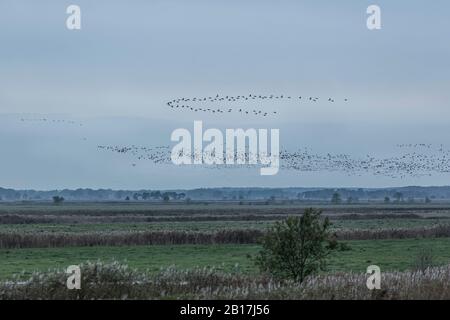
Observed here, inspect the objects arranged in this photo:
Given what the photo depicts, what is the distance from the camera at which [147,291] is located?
2108 cm

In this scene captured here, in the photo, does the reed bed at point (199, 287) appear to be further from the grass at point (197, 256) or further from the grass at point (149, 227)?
the grass at point (149, 227)

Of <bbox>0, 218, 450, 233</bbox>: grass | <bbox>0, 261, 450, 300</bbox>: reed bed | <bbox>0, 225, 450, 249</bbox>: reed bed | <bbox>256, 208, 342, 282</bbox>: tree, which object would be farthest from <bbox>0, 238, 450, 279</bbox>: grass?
<bbox>0, 218, 450, 233</bbox>: grass

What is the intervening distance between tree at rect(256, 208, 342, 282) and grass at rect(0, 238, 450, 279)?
46.5ft

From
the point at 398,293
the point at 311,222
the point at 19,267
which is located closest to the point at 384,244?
the point at 19,267

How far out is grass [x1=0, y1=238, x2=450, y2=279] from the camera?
41.3 m

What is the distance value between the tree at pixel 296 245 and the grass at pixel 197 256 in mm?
14179

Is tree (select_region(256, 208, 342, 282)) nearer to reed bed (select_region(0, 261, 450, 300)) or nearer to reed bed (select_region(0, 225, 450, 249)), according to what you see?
reed bed (select_region(0, 261, 450, 300))

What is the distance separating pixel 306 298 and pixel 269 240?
5.35 metres

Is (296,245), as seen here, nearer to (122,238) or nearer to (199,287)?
(199,287)

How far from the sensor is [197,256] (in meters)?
49.5

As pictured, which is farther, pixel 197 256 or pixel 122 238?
pixel 122 238

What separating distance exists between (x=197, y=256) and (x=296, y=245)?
26.5 m

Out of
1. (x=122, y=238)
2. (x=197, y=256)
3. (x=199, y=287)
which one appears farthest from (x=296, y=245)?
(x=122, y=238)
